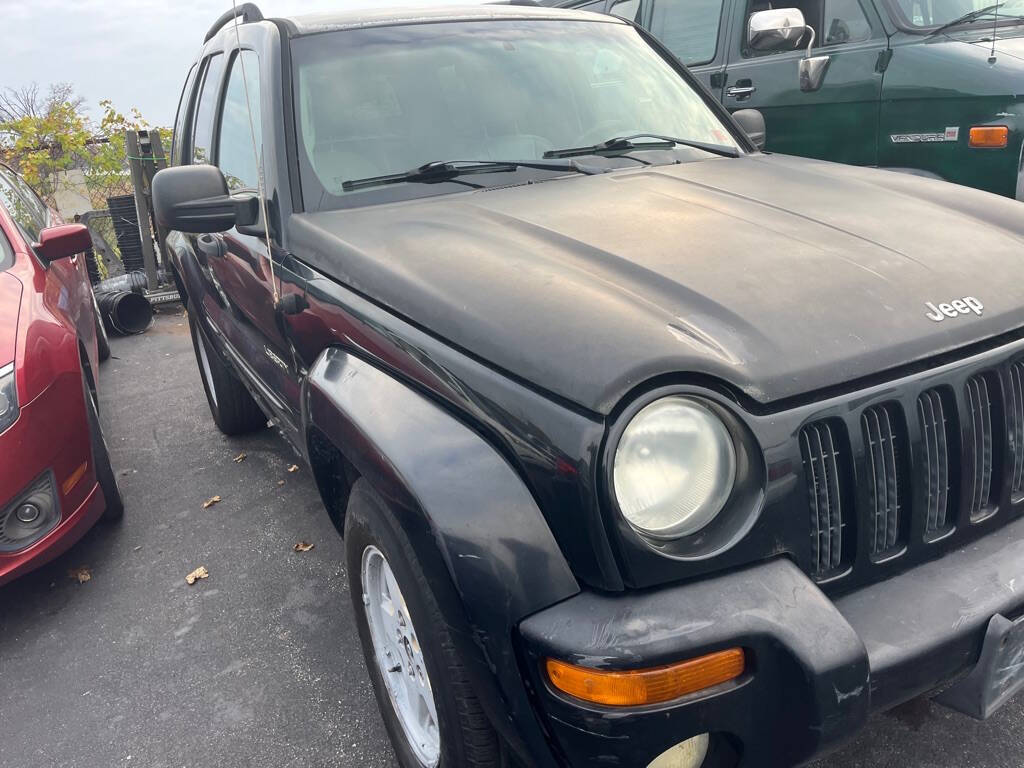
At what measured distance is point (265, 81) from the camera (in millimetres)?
2646

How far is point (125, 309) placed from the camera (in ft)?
22.8

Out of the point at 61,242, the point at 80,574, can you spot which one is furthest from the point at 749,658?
the point at 61,242

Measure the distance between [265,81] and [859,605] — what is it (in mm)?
2281

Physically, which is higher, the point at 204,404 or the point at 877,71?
the point at 877,71

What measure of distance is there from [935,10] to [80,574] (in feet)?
16.4

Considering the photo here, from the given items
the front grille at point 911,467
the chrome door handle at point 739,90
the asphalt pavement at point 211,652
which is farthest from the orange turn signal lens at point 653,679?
the chrome door handle at point 739,90

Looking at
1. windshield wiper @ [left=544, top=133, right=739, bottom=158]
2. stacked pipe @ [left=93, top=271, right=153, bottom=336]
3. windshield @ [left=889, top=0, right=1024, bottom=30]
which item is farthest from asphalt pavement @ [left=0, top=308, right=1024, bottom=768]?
windshield @ [left=889, top=0, right=1024, bottom=30]

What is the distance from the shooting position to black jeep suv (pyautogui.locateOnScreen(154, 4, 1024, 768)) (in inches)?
54.5

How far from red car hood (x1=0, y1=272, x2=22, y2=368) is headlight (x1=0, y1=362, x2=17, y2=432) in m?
0.04

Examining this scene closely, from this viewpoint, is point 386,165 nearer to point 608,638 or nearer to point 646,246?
point 646,246

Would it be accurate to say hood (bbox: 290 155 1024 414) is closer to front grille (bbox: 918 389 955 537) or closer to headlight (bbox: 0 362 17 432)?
front grille (bbox: 918 389 955 537)

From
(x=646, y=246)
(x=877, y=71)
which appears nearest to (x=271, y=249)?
(x=646, y=246)

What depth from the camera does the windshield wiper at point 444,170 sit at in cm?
253

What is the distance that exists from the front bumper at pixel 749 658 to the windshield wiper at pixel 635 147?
173 centimetres
